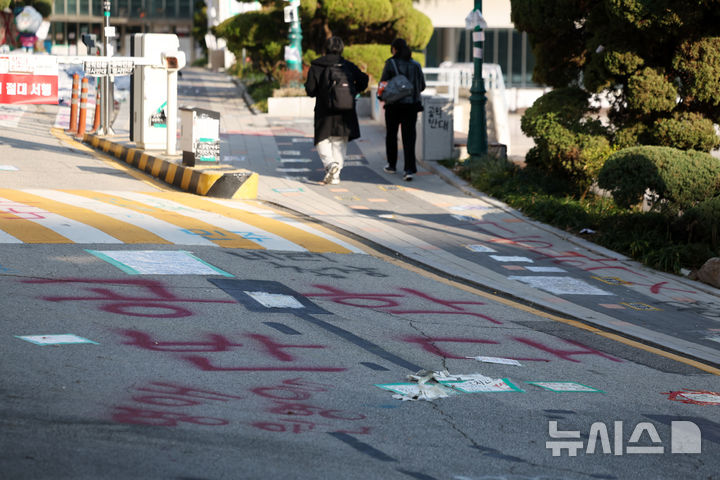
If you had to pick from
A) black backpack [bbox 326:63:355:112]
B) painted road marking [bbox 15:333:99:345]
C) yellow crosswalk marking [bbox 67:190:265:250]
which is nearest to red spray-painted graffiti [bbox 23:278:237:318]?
painted road marking [bbox 15:333:99:345]

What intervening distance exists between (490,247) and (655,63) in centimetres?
370

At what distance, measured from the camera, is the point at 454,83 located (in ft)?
94.7

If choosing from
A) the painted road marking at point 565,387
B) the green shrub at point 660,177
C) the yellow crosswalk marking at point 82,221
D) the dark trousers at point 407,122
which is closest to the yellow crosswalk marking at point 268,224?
the yellow crosswalk marking at point 82,221

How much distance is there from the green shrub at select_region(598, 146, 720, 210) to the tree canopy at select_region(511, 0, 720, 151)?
1.29 m

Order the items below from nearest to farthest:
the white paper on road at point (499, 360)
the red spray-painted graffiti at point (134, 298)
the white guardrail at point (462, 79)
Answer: the white paper on road at point (499, 360) < the red spray-painted graffiti at point (134, 298) < the white guardrail at point (462, 79)

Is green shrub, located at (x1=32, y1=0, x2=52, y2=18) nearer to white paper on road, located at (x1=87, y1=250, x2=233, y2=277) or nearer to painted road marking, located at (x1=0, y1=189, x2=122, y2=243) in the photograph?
painted road marking, located at (x1=0, y1=189, x2=122, y2=243)

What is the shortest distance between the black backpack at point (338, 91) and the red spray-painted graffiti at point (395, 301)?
18.8ft

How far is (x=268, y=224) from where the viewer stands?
1121 centimetres

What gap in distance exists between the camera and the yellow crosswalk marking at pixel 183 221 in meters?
A: 9.91

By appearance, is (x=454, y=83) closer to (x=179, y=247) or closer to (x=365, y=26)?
(x=365, y=26)

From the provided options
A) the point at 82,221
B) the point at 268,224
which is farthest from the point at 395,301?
the point at 82,221

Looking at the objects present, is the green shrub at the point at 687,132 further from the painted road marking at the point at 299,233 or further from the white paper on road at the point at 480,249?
the painted road marking at the point at 299,233

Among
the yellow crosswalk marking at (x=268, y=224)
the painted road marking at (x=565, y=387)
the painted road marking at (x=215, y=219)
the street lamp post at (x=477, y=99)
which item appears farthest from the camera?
the street lamp post at (x=477, y=99)

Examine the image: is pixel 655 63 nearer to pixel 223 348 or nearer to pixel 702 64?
pixel 702 64
